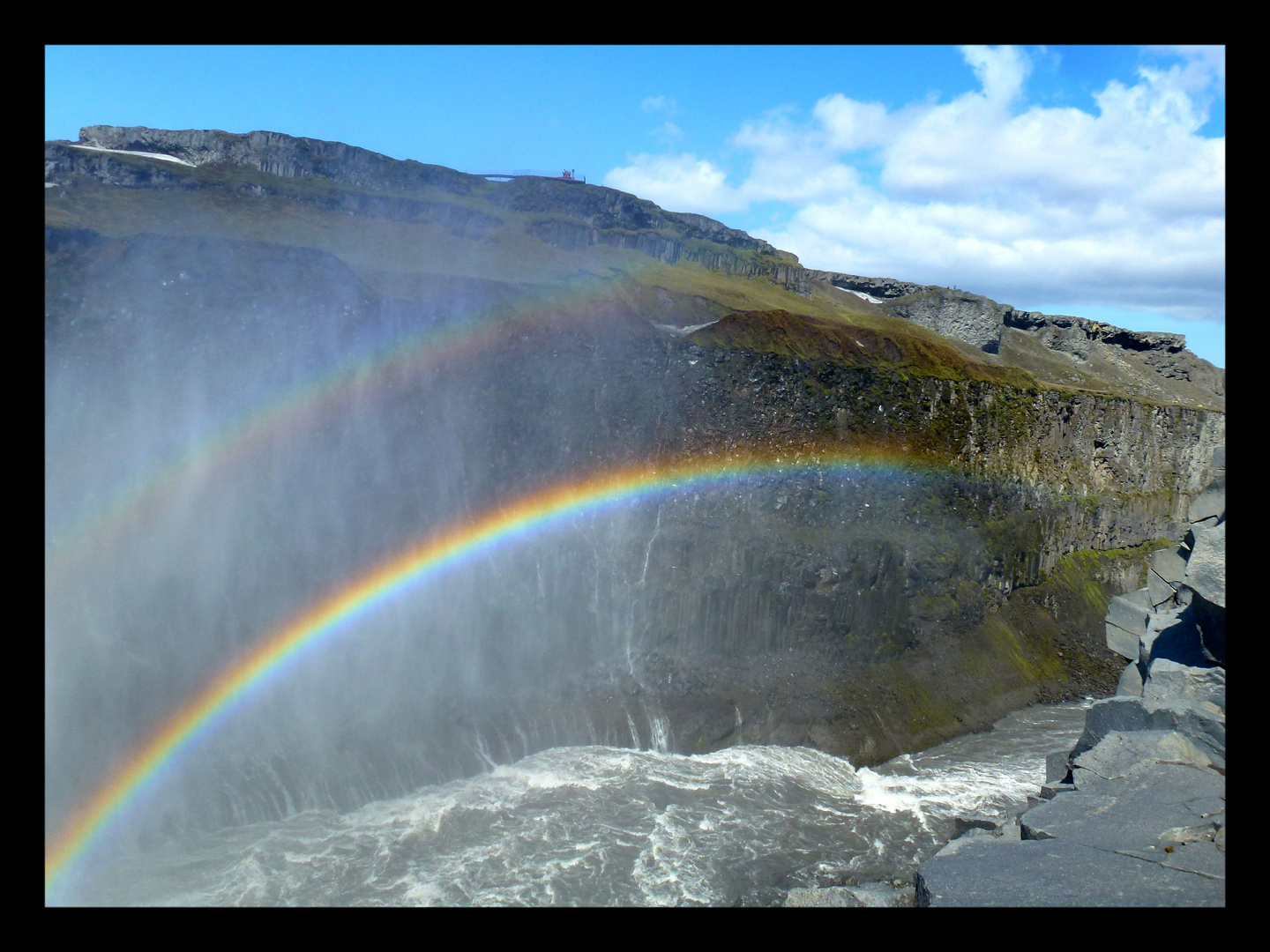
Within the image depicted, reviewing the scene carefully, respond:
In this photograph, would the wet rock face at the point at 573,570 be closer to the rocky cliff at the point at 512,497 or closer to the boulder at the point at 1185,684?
the rocky cliff at the point at 512,497

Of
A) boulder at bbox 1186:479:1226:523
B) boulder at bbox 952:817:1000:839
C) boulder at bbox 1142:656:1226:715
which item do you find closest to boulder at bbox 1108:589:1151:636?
boulder at bbox 1186:479:1226:523

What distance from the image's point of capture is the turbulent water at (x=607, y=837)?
1803cm

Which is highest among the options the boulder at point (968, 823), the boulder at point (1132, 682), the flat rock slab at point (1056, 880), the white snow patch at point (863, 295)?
the white snow patch at point (863, 295)

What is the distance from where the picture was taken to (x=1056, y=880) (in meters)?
10.0

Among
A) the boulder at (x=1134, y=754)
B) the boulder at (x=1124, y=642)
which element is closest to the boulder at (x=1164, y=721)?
the boulder at (x=1134, y=754)

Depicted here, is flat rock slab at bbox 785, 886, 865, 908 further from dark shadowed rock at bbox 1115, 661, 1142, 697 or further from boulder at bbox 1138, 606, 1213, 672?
dark shadowed rock at bbox 1115, 661, 1142, 697

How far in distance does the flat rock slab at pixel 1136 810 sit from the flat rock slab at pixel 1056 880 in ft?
0.94

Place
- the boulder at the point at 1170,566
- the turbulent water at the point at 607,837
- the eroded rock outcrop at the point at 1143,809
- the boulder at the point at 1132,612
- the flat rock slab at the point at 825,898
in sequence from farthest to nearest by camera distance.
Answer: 1. the boulder at the point at 1132,612
2. the boulder at the point at 1170,566
3. the turbulent water at the point at 607,837
4. the flat rock slab at the point at 825,898
5. the eroded rock outcrop at the point at 1143,809

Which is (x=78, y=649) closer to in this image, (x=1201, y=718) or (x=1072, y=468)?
(x=1201, y=718)

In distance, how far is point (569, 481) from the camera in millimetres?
31625

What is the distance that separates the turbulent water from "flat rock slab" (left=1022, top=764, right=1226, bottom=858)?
282 inches

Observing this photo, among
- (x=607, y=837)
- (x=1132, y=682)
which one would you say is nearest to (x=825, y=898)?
(x=1132, y=682)

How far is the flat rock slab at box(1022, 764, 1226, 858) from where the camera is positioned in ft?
34.3
